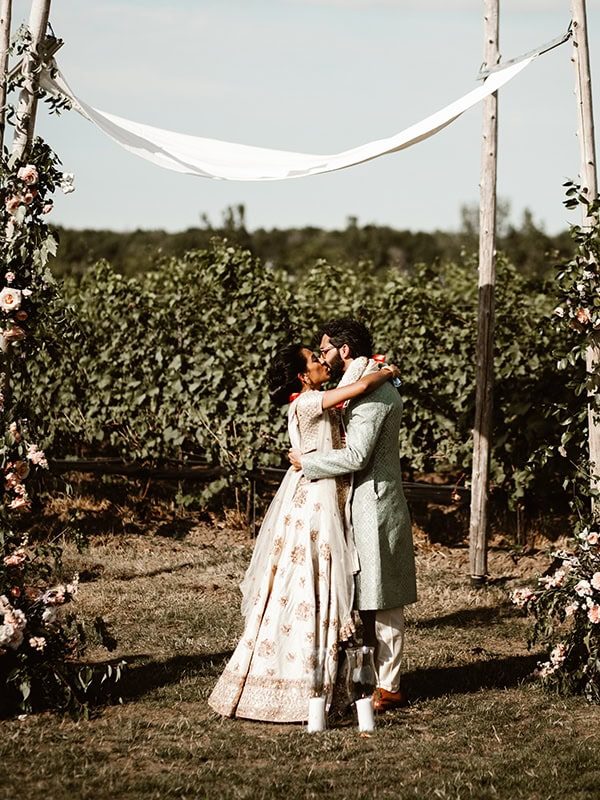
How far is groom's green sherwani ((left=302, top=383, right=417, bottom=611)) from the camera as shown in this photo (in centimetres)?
498

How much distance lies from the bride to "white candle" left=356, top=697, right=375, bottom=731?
0.21 meters

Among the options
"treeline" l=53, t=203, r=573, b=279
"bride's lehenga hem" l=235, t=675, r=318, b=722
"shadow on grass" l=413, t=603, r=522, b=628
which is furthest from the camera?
"treeline" l=53, t=203, r=573, b=279

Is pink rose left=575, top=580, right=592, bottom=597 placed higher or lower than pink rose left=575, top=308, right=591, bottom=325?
lower

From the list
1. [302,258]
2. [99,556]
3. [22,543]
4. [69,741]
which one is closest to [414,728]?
[69,741]

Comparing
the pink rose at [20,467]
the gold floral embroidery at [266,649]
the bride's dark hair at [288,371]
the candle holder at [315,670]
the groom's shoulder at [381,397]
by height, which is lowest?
the candle holder at [315,670]

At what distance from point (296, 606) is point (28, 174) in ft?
6.89

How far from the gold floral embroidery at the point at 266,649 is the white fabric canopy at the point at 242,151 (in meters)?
2.10

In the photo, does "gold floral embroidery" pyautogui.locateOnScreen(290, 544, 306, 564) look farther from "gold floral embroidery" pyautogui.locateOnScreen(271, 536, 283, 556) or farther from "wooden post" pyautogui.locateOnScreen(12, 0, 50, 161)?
"wooden post" pyautogui.locateOnScreen(12, 0, 50, 161)

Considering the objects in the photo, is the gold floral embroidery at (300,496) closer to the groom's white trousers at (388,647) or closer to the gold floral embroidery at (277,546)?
the gold floral embroidery at (277,546)

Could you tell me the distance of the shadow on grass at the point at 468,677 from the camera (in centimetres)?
543

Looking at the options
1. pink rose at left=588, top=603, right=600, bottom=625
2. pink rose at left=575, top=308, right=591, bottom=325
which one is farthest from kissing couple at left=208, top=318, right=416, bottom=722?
pink rose at left=575, top=308, right=591, bottom=325

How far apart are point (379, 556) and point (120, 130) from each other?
2.28m

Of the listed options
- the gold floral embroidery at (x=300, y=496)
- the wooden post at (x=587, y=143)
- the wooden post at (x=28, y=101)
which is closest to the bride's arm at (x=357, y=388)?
the gold floral embroidery at (x=300, y=496)

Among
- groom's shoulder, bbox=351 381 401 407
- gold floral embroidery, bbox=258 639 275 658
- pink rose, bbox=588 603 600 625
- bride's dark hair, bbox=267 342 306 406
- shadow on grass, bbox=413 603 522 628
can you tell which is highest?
bride's dark hair, bbox=267 342 306 406
